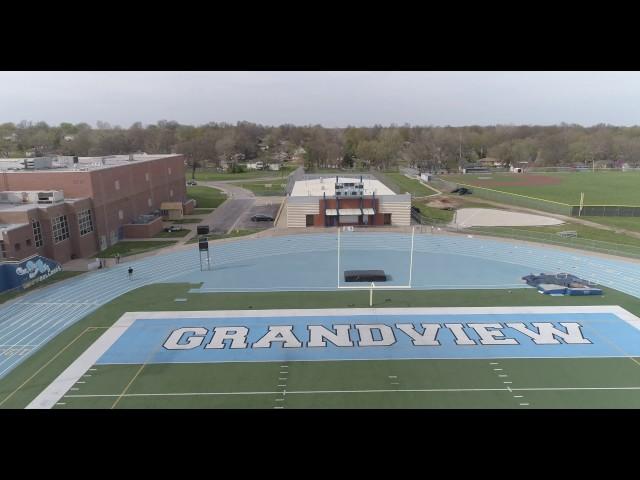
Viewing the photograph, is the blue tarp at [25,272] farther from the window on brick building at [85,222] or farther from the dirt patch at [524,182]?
the dirt patch at [524,182]

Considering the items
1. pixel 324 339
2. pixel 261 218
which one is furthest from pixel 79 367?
pixel 261 218

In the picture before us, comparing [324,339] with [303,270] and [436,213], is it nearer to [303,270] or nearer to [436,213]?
[303,270]

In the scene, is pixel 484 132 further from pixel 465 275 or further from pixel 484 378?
pixel 484 378

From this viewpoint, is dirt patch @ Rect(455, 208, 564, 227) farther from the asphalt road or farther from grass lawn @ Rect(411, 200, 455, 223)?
the asphalt road

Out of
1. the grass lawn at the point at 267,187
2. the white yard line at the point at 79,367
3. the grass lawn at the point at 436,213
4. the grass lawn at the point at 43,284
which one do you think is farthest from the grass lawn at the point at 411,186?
the white yard line at the point at 79,367

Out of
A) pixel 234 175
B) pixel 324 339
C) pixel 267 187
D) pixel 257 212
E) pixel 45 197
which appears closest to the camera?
pixel 324 339
